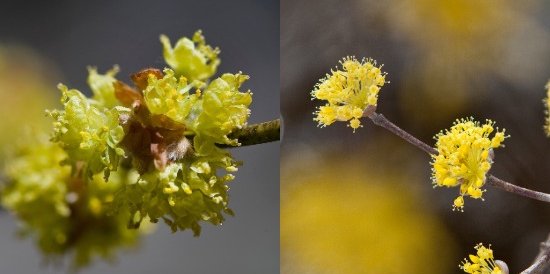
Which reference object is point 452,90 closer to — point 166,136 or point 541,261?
point 541,261

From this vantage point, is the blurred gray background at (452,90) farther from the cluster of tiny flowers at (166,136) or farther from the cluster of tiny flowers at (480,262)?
the cluster of tiny flowers at (166,136)

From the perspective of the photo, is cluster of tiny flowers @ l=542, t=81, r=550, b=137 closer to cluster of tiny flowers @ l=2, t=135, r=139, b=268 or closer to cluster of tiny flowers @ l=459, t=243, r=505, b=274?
cluster of tiny flowers @ l=459, t=243, r=505, b=274

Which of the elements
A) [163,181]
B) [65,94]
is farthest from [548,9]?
[65,94]

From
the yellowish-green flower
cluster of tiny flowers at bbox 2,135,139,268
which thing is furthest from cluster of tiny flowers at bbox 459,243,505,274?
cluster of tiny flowers at bbox 2,135,139,268

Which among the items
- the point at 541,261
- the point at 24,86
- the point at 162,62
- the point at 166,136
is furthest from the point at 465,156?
the point at 24,86

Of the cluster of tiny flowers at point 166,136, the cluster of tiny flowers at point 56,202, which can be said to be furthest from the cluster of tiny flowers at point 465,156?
the cluster of tiny flowers at point 56,202
